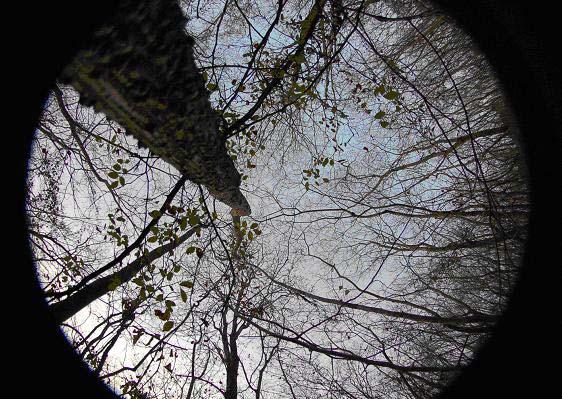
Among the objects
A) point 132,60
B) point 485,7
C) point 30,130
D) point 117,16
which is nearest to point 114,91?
point 132,60

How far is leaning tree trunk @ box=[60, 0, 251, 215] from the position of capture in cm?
100

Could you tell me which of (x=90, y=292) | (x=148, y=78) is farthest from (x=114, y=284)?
(x=148, y=78)

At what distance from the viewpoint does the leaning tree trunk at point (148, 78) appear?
3.29 ft

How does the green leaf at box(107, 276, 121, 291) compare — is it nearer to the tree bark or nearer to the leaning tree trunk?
the tree bark

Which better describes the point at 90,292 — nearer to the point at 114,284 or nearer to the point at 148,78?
the point at 114,284

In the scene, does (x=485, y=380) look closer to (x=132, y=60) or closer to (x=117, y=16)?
(x=132, y=60)

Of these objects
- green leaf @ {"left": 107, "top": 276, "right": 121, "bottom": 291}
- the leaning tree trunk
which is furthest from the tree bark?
the leaning tree trunk

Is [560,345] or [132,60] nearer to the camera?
[132,60]

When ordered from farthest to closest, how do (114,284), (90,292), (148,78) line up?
(90,292) < (114,284) < (148,78)

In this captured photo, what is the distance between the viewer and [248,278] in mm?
3686

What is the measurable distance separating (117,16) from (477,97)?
3.98 m

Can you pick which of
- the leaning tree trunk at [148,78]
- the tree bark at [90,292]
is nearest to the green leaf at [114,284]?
the tree bark at [90,292]

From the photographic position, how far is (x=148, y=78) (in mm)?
1129

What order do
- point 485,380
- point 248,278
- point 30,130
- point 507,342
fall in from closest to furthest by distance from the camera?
point 30,130 → point 485,380 → point 507,342 → point 248,278
